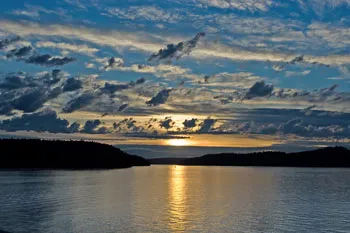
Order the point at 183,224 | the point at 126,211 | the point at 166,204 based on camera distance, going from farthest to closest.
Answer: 1. the point at 166,204
2. the point at 126,211
3. the point at 183,224

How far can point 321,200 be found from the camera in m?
92.9

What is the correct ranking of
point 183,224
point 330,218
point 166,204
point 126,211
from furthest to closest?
point 166,204 < point 126,211 < point 330,218 < point 183,224

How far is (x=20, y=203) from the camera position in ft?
250

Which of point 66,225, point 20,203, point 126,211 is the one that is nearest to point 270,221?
point 126,211

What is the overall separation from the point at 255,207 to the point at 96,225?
108ft

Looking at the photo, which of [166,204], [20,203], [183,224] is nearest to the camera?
[183,224]

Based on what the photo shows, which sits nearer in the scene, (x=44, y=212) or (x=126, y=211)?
(x=44, y=212)

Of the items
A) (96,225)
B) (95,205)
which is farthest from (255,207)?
(96,225)

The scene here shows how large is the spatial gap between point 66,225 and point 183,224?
48.0ft

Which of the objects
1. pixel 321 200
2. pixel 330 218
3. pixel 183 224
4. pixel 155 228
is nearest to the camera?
pixel 155 228

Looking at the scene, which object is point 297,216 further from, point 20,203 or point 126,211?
point 20,203

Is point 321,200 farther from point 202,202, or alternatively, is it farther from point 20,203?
point 20,203

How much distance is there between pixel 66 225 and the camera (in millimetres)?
55219

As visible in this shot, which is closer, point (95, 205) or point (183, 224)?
point (183, 224)
